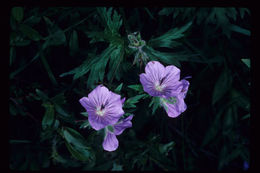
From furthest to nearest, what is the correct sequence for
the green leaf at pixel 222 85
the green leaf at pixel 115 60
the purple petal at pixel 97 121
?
the green leaf at pixel 222 85
the green leaf at pixel 115 60
the purple petal at pixel 97 121

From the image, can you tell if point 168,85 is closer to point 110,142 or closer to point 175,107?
point 175,107

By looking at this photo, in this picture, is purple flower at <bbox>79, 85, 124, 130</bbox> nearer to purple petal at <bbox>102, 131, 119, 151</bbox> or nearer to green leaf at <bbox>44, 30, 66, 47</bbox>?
purple petal at <bbox>102, 131, 119, 151</bbox>

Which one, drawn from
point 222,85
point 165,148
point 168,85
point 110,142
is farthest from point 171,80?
point 222,85

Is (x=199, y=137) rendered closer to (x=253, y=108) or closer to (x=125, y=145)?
(x=253, y=108)

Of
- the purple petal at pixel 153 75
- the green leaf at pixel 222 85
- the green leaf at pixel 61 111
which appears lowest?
the green leaf at pixel 222 85

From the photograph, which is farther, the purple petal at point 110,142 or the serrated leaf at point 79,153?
the serrated leaf at point 79,153

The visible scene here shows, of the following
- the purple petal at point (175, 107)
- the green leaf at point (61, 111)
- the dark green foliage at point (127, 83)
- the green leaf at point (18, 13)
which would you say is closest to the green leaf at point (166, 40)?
the dark green foliage at point (127, 83)

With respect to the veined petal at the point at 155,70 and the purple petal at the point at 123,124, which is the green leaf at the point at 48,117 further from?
the veined petal at the point at 155,70
